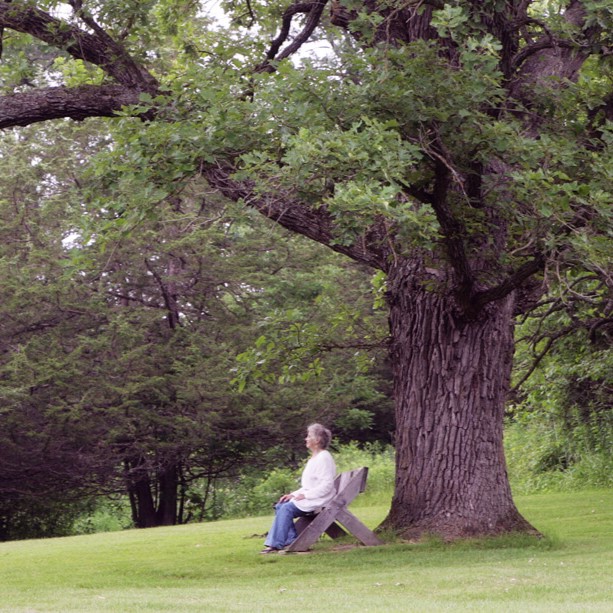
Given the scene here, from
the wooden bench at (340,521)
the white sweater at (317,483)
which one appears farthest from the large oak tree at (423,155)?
the white sweater at (317,483)

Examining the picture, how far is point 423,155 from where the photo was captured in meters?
9.40

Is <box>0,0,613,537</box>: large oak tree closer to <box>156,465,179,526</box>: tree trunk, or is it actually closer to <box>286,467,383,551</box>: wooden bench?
<box>286,467,383,551</box>: wooden bench

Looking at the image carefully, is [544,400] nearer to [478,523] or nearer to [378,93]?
[478,523]

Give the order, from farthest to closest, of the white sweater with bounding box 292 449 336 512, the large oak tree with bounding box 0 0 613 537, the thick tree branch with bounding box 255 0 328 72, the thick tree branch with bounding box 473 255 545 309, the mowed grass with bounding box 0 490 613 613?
the thick tree branch with bounding box 255 0 328 72 < the white sweater with bounding box 292 449 336 512 < the thick tree branch with bounding box 473 255 545 309 < the large oak tree with bounding box 0 0 613 537 < the mowed grass with bounding box 0 490 613 613

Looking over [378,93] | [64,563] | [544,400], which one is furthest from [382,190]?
[544,400]

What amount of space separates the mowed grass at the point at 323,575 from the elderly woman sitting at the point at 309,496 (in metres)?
0.39

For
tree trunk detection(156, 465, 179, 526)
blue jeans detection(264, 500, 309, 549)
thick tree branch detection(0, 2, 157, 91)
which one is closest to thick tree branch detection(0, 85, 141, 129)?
thick tree branch detection(0, 2, 157, 91)

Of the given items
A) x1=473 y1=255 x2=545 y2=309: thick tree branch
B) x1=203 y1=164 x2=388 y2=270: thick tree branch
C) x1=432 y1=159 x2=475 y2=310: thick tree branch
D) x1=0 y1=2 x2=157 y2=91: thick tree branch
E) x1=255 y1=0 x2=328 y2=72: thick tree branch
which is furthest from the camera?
x1=255 y1=0 x2=328 y2=72: thick tree branch

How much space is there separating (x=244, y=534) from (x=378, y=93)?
281 inches

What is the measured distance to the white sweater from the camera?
10766mm

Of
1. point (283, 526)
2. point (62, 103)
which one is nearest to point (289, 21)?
point (62, 103)

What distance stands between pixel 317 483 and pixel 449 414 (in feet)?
5.32

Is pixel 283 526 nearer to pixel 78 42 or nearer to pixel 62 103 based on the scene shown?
pixel 62 103

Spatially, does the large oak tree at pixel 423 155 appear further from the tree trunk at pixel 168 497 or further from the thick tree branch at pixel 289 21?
the tree trunk at pixel 168 497
